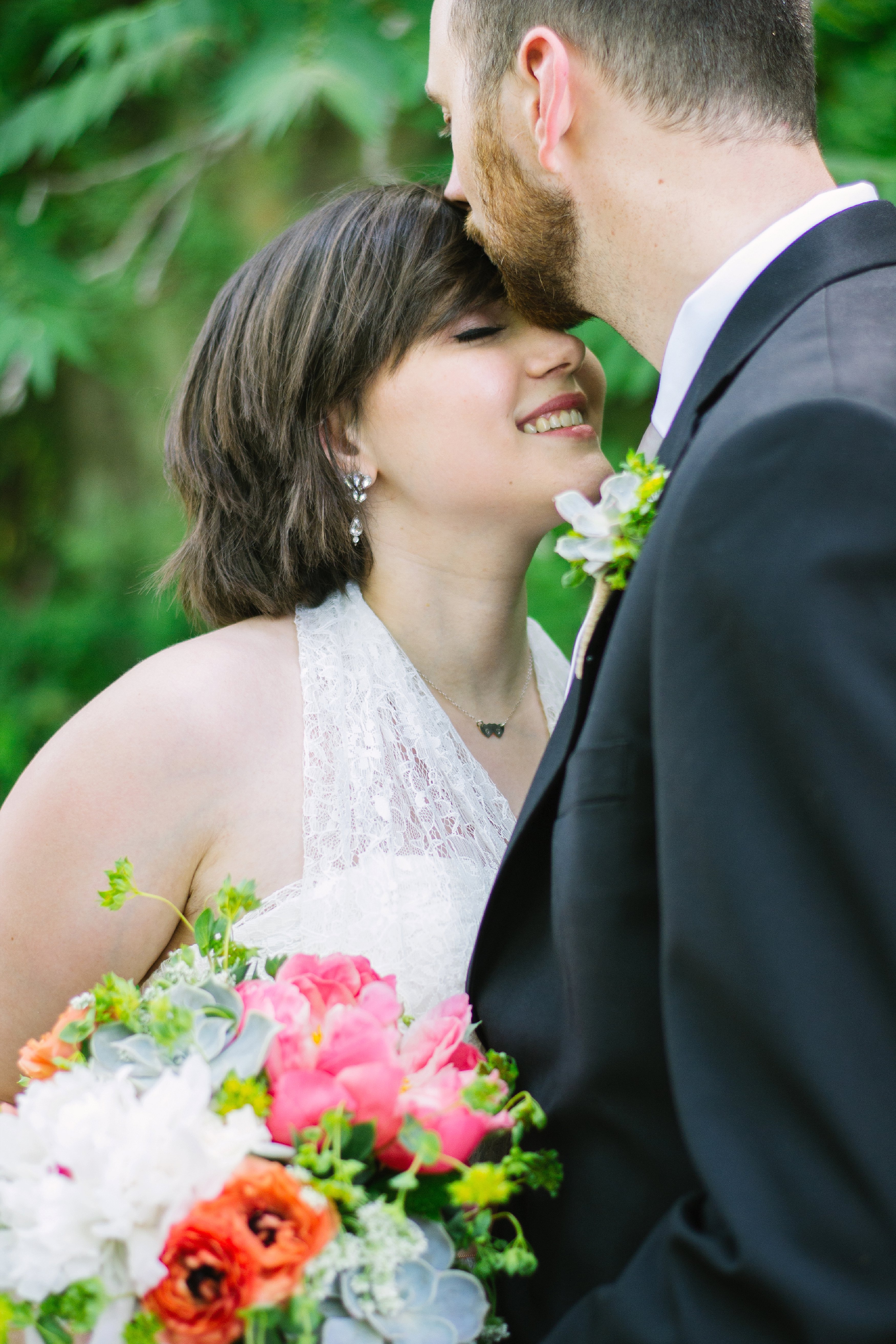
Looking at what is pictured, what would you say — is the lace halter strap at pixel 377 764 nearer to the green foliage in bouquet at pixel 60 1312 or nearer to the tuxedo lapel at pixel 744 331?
the tuxedo lapel at pixel 744 331

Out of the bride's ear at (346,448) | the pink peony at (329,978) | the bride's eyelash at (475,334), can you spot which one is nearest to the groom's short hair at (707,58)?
the bride's eyelash at (475,334)

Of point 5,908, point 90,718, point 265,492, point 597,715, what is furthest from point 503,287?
point 5,908

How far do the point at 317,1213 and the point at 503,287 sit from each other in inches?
87.0

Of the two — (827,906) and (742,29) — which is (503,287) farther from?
(827,906)

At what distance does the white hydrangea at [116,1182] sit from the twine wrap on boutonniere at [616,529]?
80 cm

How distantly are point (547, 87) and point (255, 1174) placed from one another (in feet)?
5.93

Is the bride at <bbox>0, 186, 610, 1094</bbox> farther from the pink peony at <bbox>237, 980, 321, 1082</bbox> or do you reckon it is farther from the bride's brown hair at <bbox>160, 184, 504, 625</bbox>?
the pink peony at <bbox>237, 980, 321, 1082</bbox>

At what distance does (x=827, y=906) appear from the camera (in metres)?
1.28

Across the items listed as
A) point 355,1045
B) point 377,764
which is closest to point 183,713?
point 377,764

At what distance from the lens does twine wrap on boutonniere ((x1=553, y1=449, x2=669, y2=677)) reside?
1.67 metres

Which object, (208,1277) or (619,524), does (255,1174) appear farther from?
(619,524)

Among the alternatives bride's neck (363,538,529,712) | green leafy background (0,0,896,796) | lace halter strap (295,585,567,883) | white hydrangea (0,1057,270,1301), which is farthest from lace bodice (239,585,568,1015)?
green leafy background (0,0,896,796)

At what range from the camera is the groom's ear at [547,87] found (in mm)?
2006

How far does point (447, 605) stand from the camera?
10.1 ft
